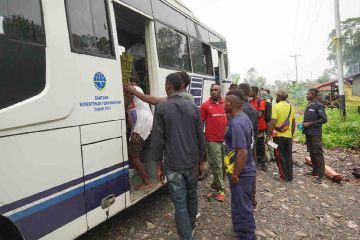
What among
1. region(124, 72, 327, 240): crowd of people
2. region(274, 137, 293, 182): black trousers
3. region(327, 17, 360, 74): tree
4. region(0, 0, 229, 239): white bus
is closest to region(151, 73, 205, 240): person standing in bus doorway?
region(124, 72, 327, 240): crowd of people

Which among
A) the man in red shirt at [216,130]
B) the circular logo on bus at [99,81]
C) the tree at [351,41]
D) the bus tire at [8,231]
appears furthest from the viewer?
the tree at [351,41]

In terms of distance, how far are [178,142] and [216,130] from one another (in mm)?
1867

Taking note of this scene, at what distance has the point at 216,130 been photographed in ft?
18.1

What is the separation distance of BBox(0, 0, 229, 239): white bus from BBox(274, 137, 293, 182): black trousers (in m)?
3.33

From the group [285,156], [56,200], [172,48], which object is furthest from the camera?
[285,156]

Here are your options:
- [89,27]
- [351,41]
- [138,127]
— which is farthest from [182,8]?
[351,41]

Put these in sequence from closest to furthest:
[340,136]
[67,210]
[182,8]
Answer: [67,210], [182,8], [340,136]

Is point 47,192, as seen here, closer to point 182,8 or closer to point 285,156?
point 182,8

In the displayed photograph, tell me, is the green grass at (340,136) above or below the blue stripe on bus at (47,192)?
below

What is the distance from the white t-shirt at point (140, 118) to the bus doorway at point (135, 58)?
146 millimetres

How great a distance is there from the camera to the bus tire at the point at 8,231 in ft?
8.95

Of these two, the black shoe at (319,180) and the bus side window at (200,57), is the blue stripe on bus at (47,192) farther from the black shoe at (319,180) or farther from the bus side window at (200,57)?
the black shoe at (319,180)

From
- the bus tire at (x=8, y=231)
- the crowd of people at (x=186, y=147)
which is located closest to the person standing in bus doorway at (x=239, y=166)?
the crowd of people at (x=186, y=147)

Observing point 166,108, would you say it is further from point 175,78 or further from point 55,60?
point 55,60
